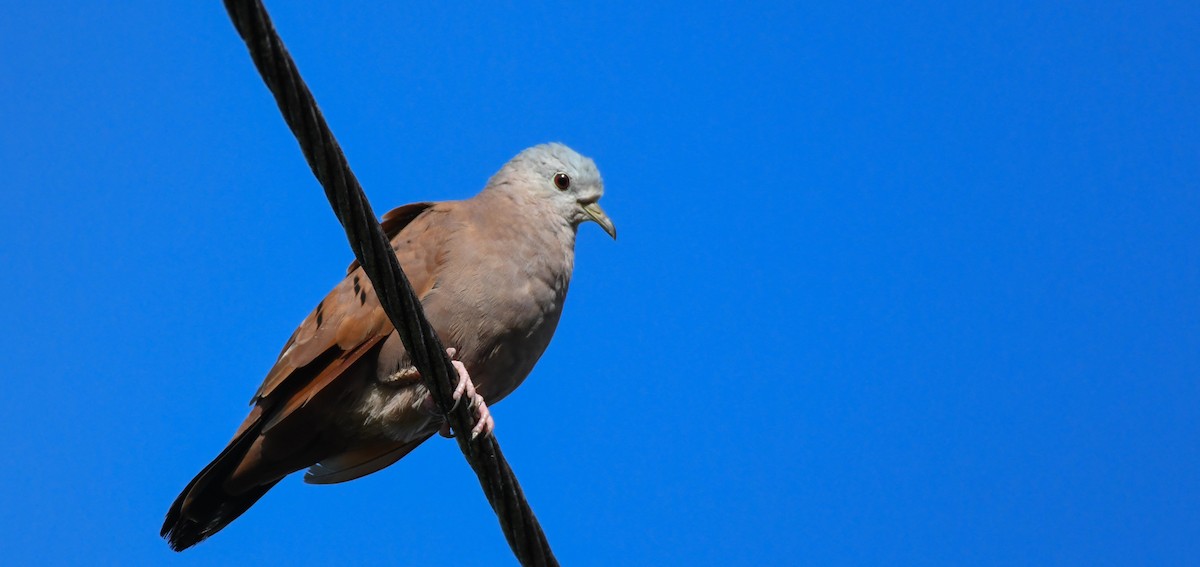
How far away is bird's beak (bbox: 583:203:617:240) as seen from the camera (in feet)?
18.1

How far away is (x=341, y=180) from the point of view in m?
2.80

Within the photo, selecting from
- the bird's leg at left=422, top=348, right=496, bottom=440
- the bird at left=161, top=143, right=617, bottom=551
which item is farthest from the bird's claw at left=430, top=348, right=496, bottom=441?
the bird at left=161, top=143, right=617, bottom=551

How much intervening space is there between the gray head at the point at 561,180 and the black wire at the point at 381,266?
6.05ft

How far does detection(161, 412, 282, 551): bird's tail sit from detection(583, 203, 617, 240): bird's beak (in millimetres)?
1727

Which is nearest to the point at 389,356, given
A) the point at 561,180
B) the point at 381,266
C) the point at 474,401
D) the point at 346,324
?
the point at 346,324

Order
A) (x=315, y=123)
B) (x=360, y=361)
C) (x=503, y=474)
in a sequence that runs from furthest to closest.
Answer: (x=360, y=361)
(x=503, y=474)
(x=315, y=123)

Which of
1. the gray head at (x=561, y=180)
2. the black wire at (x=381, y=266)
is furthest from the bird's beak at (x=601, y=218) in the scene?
the black wire at (x=381, y=266)

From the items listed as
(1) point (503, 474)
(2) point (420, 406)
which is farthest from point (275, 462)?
(1) point (503, 474)

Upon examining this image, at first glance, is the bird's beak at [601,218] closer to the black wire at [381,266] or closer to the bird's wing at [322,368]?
the bird's wing at [322,368]

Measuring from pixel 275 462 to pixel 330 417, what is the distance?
322mm

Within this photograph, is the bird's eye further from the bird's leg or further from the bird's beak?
the bird's leg

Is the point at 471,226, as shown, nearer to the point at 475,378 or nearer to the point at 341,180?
the point at 475,378

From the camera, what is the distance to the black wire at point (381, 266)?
2.48 meters

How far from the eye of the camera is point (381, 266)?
3002 millimetres
